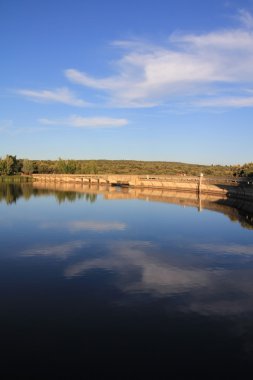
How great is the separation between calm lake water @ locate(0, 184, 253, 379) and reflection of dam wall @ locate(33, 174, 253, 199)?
32.5m

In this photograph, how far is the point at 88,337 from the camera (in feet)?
32.2

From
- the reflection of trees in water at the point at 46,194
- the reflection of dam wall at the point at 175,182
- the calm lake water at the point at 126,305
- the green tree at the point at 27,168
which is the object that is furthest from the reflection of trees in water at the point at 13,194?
the green tree at the point at 27,168

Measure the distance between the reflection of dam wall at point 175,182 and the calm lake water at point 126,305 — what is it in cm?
3253

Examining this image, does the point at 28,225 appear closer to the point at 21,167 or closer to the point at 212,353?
the point at 212,353

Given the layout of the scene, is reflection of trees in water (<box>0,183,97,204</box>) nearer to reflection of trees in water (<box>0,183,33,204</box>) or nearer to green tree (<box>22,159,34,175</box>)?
reflection of trees in water (<box>0,183,33,204</box>)

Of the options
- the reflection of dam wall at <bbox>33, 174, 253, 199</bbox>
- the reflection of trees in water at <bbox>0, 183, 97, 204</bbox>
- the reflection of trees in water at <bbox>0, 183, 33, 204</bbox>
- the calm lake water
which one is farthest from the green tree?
the calm lake water

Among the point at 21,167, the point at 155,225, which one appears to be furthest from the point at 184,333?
the point at 21,167

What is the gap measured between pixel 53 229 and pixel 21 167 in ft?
379

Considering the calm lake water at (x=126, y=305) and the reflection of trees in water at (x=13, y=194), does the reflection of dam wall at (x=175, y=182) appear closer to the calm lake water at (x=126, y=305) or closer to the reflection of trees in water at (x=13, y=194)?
the reflection of trees in water at (x=13, y=194)

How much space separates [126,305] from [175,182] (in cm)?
6477

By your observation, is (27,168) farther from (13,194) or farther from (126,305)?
(126,305)

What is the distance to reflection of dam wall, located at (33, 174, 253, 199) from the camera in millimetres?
56594

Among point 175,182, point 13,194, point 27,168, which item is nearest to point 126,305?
point 13,194

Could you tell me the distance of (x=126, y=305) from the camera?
12.1m
